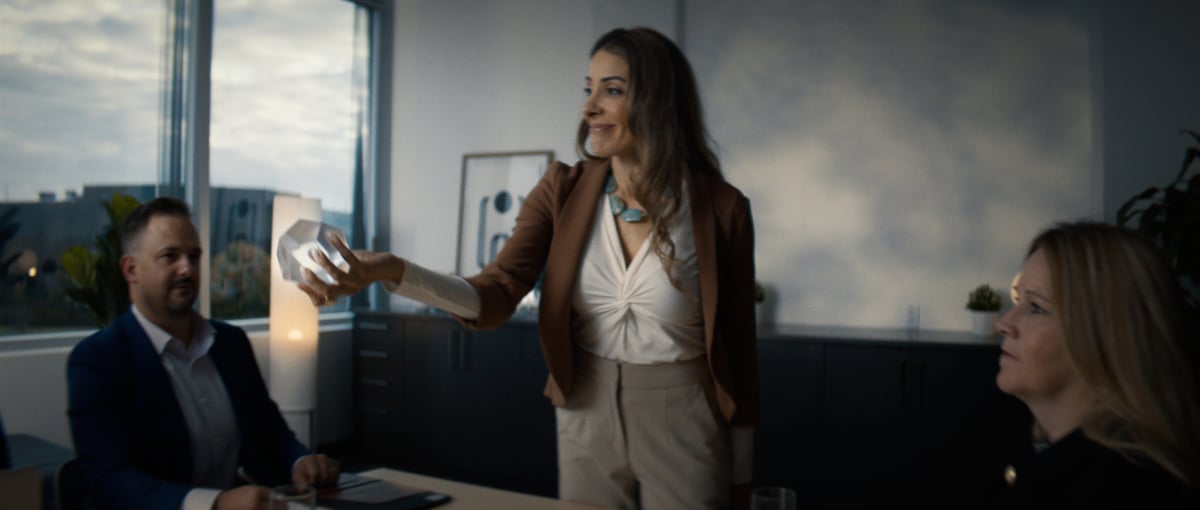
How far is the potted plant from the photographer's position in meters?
3.96

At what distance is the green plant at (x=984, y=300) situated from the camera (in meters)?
3.98

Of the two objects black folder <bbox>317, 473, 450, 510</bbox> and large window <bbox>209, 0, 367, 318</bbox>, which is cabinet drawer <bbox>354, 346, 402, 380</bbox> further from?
black folder <bbox>317, 473, 450, 510</bbox>

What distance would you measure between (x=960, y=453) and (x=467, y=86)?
3.79 metres

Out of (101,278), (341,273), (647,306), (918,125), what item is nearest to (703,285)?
(647,306)

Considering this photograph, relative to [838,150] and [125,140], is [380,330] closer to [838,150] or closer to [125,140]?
[125,140]

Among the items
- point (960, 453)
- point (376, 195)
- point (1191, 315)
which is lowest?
point (960, 453)

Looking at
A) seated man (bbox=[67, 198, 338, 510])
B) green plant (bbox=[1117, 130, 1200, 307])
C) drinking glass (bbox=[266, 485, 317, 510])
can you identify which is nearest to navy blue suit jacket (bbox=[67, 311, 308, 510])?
seated man (bbox=[67, 198, 338, 510])

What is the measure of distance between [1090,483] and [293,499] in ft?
3.54

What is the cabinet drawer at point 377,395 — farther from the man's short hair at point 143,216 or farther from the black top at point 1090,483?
the black top at point 1090,483

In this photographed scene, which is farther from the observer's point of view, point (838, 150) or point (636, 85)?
point (838, 150)

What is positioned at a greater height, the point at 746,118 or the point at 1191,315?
the point at 746,118

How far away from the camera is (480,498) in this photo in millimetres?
1691

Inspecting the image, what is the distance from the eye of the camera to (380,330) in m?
5.32

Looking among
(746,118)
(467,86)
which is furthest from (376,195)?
(746,118)
